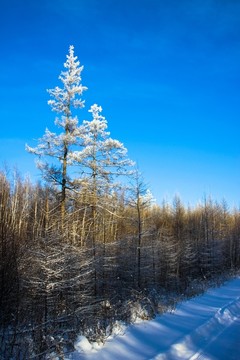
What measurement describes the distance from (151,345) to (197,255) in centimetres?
4043

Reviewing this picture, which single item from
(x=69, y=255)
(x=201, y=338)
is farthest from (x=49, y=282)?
(x=201, y=338)

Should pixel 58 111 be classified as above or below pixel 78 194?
above

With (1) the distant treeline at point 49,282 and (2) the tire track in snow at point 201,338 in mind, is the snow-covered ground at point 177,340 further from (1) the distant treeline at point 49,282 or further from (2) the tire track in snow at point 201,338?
(1) the distant treeline at point 49,282

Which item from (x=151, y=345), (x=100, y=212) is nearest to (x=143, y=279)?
(x=100, y=212)

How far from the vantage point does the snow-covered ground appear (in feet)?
24.6

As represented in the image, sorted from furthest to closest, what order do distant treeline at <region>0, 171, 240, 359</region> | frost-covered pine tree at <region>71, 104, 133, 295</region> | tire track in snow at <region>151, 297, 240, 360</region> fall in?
frost-covered pine tree at <region>71, 104, 133, 295</region>, tire track in snow at <region>151, 297, 240, 360</region>, distant treeline at <region>0, 171, 240, 359</region>

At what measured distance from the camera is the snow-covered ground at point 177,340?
748cm

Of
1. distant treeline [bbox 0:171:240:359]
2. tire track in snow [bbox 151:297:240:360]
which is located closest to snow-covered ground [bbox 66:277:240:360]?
tire track in snow [bbox 151:297:240:360]

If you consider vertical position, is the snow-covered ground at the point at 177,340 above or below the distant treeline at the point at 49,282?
below

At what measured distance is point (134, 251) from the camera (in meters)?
31.8

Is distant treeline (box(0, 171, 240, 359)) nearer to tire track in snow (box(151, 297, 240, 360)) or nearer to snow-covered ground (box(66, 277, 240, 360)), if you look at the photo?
snow-covered ground (box(66, 277, 240, 360))

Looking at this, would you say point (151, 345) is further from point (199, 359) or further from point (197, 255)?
point (197, 255)

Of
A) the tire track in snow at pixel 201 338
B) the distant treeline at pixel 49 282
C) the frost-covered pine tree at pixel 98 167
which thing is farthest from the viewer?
the frost-covered pine tree at pixel 98 167

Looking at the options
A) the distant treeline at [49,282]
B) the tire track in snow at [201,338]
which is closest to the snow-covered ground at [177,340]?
the tire track in snow at [201,338]
